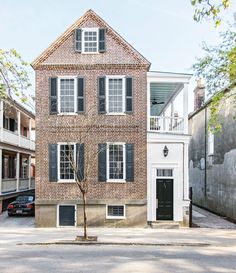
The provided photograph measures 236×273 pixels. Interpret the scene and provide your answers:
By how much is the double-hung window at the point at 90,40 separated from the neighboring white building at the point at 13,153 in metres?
6.52

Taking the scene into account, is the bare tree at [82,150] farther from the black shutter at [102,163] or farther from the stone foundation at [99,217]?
the stone foundation at [99,217]

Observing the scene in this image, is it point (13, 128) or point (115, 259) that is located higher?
point (13, 128)

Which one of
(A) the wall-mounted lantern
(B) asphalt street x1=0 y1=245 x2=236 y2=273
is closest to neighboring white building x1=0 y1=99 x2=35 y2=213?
(A) the wall-mounted lantern

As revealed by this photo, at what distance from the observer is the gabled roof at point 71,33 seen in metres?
19.2

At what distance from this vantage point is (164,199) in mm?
18891

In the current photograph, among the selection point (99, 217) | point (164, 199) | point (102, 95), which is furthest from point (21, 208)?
point (164, 199)

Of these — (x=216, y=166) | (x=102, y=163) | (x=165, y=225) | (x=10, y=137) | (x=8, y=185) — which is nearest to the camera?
(x=165, y=225)

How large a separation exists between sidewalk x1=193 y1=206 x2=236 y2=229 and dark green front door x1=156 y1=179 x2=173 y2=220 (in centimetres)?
182

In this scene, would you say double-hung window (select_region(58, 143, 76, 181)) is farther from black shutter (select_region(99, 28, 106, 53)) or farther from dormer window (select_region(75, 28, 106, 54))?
black shutter (select_region(99, 28, 106, 53))

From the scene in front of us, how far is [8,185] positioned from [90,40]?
12517 millimetres

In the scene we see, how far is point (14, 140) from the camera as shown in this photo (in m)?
27.8

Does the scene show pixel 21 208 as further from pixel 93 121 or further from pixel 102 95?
pixel 102 95

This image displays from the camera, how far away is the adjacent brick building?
18.8 meters

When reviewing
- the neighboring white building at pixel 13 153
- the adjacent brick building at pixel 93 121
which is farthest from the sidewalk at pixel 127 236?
the neighboring white building at pixel 13 153
